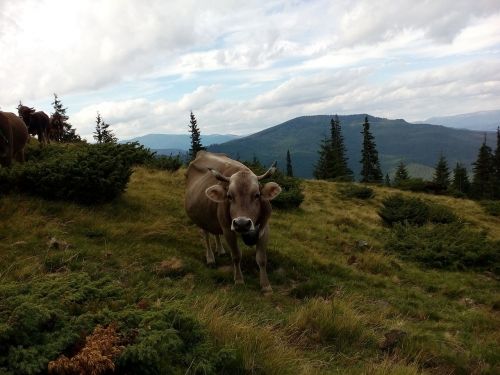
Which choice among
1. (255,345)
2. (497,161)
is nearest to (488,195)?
(497,161)

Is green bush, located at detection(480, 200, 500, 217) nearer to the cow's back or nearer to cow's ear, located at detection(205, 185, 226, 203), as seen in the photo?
the cow's back

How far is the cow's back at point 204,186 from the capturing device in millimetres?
9641

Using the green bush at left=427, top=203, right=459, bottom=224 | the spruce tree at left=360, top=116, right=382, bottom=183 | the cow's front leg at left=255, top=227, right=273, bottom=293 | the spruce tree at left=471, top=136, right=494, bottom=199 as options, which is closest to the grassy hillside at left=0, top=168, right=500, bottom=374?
the cow's front leg at left=255, top=227, right=273, bottom=293

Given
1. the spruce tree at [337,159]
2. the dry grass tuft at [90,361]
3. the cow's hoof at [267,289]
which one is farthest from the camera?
the spruce tree at [337,159]

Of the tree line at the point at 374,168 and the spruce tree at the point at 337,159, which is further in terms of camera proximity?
the tree line at the point at 374,168

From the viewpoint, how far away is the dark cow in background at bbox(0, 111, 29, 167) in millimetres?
11914

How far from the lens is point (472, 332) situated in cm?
820

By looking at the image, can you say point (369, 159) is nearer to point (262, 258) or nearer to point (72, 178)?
point (72, 178)

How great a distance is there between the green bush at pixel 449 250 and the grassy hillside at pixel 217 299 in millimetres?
751

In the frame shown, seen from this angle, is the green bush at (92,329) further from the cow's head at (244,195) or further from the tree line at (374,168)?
the tree line at (374,168)

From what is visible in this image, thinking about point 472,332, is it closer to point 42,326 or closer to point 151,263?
point 151,263

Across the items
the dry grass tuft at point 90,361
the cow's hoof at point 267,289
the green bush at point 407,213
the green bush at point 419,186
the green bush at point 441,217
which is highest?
the dry grass tuft at point 90,361

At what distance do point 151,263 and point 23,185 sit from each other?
5.26m

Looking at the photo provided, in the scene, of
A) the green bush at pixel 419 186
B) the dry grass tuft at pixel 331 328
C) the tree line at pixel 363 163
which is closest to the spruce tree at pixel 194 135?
the tree line at pixel 363 163
